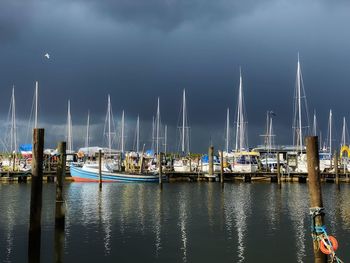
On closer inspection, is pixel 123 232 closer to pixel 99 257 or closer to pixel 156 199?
A: pixel 99 257

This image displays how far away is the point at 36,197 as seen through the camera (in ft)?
53.6

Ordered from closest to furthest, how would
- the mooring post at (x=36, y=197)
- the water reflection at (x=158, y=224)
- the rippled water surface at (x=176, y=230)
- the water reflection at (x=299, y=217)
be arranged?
the mooring post at (x=36, y=197) < the rippled water surface at (x=176, y=230) < the water reflection at (x=299, y=217) < the water reflection at (x=158, y=224)

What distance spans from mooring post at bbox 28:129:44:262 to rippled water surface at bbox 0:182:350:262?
129 cm

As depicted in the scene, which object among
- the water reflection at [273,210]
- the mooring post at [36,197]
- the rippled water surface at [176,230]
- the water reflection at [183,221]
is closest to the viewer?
the mooring post at [36,197]

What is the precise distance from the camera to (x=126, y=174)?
7094 centimetres

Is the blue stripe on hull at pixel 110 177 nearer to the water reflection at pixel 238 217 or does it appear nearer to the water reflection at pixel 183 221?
the water reflection at pixel 183 221

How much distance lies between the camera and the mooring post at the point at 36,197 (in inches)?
642

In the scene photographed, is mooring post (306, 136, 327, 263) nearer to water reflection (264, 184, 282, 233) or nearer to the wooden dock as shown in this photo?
water reflection (264, 184, 282, 233)

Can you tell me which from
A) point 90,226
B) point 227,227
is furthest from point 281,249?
point 90,226

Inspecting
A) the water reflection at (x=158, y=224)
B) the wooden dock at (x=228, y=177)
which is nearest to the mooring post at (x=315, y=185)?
the water reflection at (x=158, y=224)

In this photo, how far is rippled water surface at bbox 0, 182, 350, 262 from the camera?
795 inches

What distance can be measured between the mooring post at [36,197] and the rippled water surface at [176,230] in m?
1.29

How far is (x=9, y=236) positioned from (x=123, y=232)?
6407 millimetres

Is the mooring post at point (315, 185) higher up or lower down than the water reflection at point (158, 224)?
higher up
